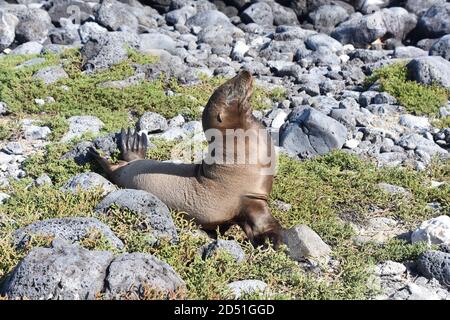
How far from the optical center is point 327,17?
18.9m

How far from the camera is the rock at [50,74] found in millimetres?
11142

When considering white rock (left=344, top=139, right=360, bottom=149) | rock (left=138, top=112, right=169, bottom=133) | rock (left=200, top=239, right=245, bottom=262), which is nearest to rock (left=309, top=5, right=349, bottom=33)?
white rock (left=344, top=139, right=360, bottom=149)

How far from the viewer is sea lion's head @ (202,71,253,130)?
664cm

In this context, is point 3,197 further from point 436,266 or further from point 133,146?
point 436,266

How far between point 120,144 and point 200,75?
4209mm

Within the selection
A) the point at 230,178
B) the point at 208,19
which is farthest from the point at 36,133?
the point at 208,19

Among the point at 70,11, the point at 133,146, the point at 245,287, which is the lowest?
the point at 70,11

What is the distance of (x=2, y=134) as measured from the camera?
895cm

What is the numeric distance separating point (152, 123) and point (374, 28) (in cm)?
838

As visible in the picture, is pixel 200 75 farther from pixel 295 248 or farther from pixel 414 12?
pixel 414 12

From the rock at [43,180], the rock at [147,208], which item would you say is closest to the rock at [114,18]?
the rock at [43,180]

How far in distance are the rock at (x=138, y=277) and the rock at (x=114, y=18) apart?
38.1ft

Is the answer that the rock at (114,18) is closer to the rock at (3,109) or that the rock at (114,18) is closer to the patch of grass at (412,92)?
the rock at (3,109)

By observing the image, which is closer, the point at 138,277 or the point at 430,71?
the point at 138,277
